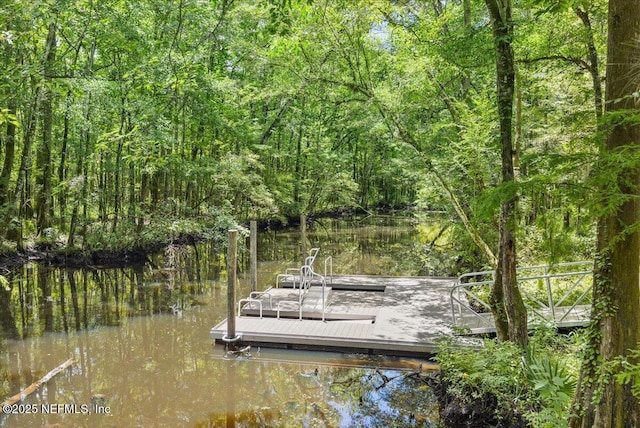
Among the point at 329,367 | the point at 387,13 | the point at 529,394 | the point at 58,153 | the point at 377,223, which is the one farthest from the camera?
the point at 377,223

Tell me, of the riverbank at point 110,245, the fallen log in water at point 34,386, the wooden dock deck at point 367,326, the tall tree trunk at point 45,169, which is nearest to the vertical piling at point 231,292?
the wooden dock deck at point 367,326

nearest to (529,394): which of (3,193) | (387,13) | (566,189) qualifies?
(566,189)

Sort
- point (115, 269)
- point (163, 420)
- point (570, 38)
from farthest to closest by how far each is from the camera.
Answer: point (115, 269) → point (570, 38) → point (163, 420)

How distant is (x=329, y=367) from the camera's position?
7902 mm

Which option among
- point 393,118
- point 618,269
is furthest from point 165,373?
point 618,269

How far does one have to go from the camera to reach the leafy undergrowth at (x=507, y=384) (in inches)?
173

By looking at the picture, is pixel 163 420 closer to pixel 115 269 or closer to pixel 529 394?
pixel 529 394

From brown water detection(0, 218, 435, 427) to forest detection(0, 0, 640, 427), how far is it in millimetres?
2575

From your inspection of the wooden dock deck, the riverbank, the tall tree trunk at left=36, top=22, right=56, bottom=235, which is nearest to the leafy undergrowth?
the wooden dock deck

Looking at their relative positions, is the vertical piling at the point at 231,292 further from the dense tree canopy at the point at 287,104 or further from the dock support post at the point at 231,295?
the dense tree canopy at the point at 287,104

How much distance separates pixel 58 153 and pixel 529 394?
67.6ft

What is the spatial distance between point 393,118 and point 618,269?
24.0ft

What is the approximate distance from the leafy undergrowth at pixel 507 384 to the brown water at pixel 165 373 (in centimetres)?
77

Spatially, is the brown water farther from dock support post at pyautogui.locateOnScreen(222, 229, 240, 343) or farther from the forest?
the forest
